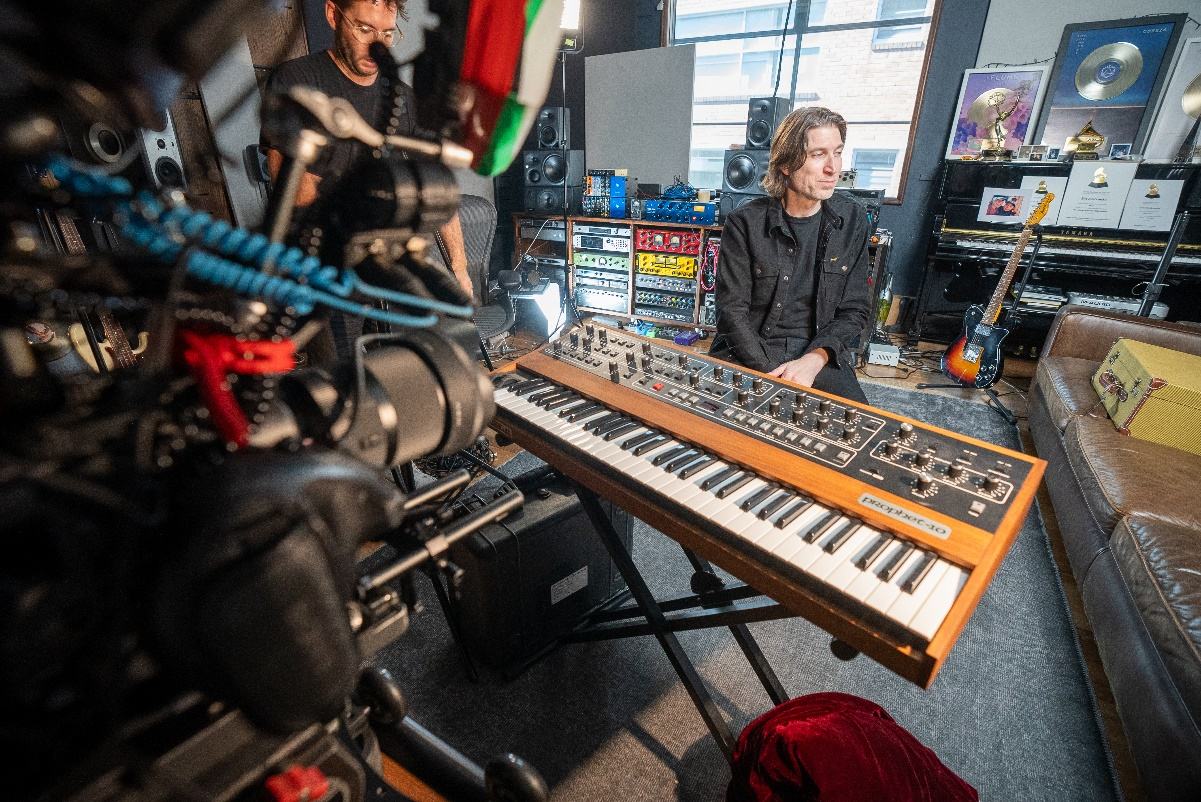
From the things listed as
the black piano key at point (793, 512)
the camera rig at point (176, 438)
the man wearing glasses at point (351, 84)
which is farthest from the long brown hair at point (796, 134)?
the camera rig at point (176, 438)

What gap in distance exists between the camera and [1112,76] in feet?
14.5

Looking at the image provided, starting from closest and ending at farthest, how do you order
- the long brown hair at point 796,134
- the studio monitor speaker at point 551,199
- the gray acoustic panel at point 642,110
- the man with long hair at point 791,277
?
1. the long brown hair at point 796,134
2. the man with long hair at point 791,277
3. the studio monitor speaker at point 551,199
4. the gray acoustic panel at point 642,110

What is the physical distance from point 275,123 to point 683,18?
7993mm

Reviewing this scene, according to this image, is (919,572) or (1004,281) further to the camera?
(1004,281)

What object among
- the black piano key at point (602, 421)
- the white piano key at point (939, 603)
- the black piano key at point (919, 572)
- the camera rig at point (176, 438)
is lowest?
the white piano key at point (939, 603)

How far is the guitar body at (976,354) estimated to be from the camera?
12.4 feet

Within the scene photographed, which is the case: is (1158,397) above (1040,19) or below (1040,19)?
below

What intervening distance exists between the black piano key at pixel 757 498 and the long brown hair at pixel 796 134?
1669 mm

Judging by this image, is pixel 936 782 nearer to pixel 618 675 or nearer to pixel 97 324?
pixel 618 675

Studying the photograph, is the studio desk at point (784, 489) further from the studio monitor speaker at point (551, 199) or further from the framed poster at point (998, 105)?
the framed poster at point (998, 105)

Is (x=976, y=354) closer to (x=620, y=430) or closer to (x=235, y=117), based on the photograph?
(x=620, y=430)

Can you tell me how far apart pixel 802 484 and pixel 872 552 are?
0.19m

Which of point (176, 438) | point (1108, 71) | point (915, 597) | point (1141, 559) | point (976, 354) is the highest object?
point (1108, 71)

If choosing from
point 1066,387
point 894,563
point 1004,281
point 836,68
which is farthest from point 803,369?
point 836,68
